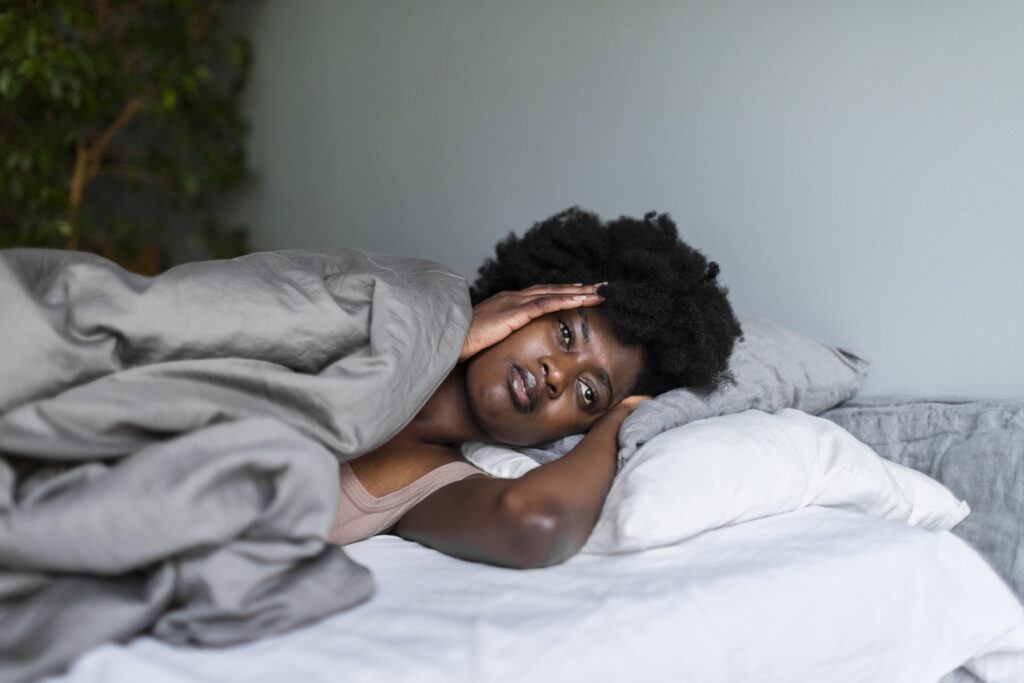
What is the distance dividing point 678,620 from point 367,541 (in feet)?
1.54

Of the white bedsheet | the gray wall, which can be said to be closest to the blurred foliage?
the gray wall

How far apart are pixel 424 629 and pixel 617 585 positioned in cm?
22

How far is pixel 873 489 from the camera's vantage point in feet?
3.56

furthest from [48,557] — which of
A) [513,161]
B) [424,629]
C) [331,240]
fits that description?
[331,240]

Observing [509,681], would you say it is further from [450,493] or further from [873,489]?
[873,489]

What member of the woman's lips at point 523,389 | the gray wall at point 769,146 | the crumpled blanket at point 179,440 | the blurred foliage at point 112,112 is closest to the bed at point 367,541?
the crumpled blanket at point 179,440

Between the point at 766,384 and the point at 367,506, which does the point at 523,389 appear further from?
the point at 766,384

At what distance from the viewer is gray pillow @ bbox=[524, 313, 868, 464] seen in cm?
126

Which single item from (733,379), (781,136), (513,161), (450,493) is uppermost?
(781,136)

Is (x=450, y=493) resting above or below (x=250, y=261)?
below

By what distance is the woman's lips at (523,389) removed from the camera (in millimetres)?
1225

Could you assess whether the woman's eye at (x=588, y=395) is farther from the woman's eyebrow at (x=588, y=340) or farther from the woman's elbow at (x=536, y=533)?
the woman's elbow at (x=536, y=533)

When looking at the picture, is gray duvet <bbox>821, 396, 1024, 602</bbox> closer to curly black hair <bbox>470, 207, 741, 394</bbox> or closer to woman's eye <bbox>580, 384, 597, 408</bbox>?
curly black hair <bbox>470, 207, 741, 394</bbox>

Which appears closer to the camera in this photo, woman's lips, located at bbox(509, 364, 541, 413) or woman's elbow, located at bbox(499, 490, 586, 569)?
woman's elbow, located at bbox(499, 490, 586, 569)
